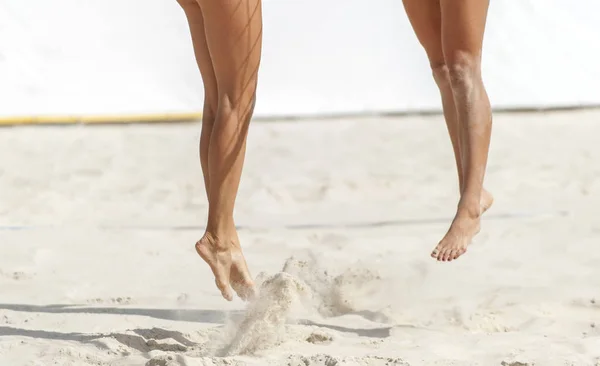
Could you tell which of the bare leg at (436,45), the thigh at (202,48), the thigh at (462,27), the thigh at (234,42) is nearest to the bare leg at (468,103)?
the thigh at (462,27)

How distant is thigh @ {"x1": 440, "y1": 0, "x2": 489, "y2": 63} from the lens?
92.4 inches

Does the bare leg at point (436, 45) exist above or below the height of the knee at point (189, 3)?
below

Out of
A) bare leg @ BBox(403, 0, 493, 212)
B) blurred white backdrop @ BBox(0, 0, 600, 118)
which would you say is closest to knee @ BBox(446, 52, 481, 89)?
bare leg @ BBox(403, 0, 493, 212)

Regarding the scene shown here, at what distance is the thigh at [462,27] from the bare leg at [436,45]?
149 mm

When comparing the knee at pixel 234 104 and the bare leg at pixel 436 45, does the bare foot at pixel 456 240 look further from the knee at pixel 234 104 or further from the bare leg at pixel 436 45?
the knee at pixel 234 104

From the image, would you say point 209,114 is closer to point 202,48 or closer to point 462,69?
point 202,48

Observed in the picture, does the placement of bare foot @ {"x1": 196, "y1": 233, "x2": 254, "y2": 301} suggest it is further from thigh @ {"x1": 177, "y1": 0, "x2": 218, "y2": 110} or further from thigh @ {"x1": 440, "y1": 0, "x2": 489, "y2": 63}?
thigh @ {"x1": 440, "y1": 0, "x2": 489, "y2": 63}

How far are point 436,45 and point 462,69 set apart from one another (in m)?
0.22

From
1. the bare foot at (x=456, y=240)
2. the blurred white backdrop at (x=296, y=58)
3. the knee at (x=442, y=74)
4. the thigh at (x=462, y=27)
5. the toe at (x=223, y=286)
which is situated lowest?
the blurred white backdrop at (x=296, y=58)

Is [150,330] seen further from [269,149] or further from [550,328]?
[269,149]

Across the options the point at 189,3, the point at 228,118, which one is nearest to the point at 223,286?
the point at 228,118

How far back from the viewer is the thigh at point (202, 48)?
242cm

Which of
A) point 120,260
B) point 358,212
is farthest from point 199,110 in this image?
point 120,260

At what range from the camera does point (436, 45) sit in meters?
2.60
